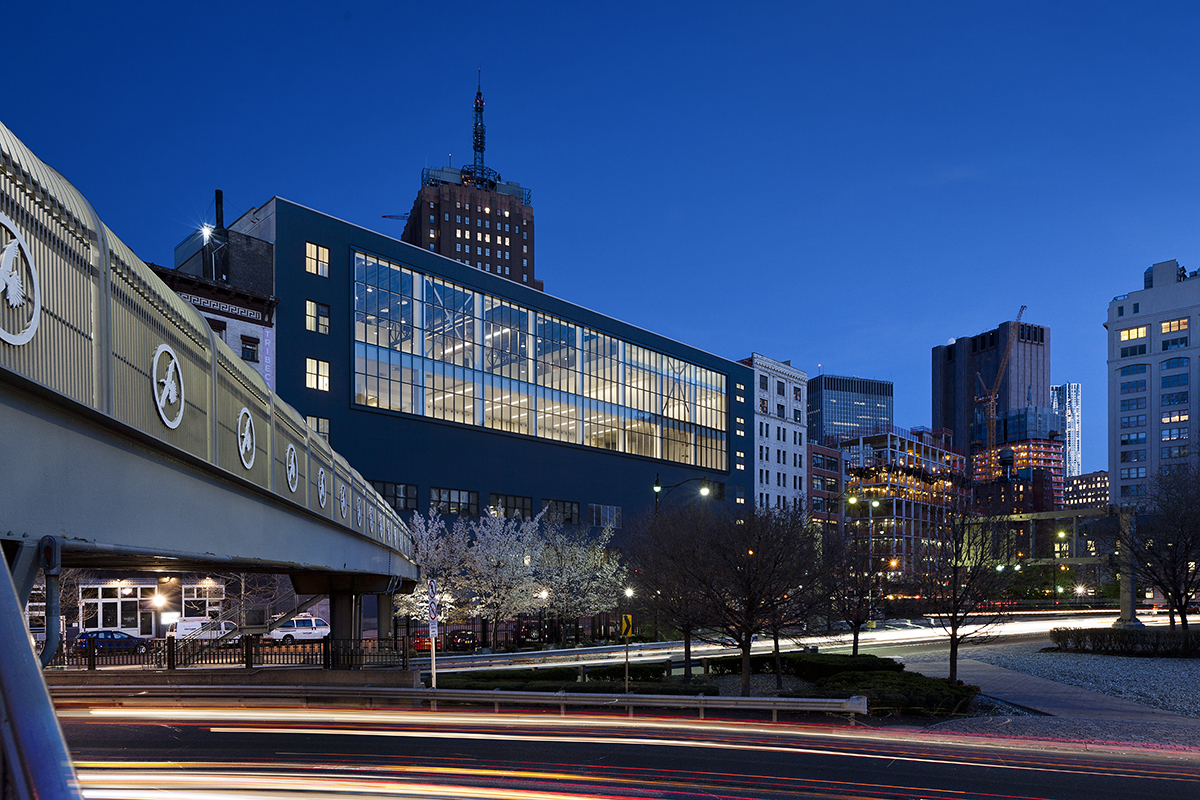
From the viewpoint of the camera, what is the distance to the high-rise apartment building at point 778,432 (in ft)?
392

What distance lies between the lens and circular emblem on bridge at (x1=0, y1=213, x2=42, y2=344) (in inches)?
288

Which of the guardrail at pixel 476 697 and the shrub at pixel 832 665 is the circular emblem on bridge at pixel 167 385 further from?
the shrub at pixel 832 665

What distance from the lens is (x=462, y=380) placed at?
239ft

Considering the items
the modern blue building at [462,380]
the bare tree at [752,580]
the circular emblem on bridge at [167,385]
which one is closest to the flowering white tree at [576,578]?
the modern blue building at [462,380]

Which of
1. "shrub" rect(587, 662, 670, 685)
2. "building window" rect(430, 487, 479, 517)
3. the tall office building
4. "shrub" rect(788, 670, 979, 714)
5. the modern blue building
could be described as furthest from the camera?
the tall office building

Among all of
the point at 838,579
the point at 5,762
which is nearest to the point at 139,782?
the point at 5,762

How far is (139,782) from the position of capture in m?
13.2

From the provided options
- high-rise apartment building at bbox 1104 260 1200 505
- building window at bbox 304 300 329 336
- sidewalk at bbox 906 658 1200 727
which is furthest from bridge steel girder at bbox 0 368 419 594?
high-rise apartment building at bbox 1104 260 1200 505

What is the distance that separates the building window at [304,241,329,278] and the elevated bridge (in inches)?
1959

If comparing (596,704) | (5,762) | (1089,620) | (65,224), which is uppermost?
(65,224)

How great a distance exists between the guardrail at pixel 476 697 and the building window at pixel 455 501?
4111cm

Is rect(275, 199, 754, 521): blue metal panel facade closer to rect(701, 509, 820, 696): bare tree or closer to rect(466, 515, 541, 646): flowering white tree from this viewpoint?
rect(466, 515, 541, 646): flowering white tree

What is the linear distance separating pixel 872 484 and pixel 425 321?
128853mm

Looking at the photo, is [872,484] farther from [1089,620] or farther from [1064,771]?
[1064,771]
